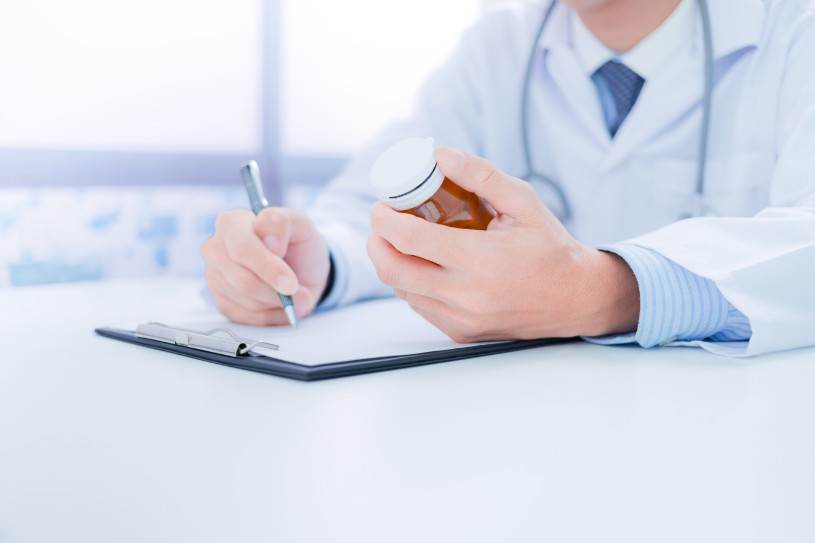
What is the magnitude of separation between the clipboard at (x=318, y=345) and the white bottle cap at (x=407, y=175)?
0.14 metres

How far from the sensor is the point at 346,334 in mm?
698

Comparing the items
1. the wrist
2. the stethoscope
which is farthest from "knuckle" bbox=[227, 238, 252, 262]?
the stethoscope

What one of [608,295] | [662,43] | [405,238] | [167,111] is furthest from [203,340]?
[167,111]

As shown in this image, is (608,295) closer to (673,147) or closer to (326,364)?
(326,364)

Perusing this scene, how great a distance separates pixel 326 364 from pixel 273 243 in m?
0.27

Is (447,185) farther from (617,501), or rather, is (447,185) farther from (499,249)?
(617,501)

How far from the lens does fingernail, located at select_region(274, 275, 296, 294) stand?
73 centimetres

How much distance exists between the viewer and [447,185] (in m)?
0.56

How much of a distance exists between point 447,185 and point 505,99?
0.77 metres

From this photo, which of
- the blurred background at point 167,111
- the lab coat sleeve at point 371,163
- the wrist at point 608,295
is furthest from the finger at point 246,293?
the blurred background at point 167,111

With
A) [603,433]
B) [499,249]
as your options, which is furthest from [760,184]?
[603,433]

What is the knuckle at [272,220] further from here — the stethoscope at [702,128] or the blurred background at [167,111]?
the blurred background at [167,111]

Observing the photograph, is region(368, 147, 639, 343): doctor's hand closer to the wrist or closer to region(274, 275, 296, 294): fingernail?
the wrist

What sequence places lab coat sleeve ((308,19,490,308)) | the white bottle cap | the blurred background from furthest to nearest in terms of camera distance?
the blurred background
lab coat sleeve ((308,19,490,308))
the white bottle cap
